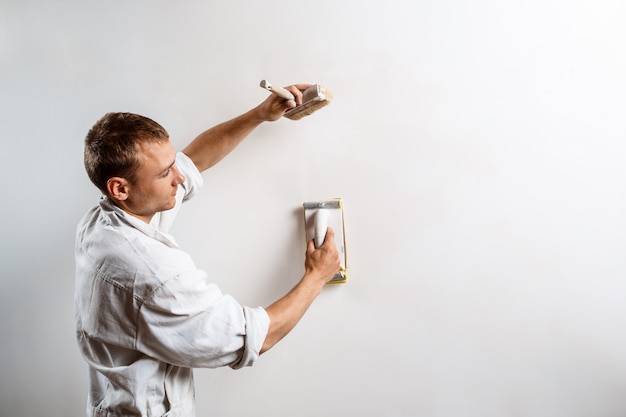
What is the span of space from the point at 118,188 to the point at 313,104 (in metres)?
0.47

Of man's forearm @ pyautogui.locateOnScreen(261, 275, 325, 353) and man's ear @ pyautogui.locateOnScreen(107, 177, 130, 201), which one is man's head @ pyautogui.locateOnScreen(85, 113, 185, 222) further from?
man's forearm @ pyautogui.locateOnScreen(261, 275, 325, 353)

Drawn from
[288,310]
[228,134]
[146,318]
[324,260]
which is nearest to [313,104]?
[228,134]

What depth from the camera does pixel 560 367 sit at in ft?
3.57

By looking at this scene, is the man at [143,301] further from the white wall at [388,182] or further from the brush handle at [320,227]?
the white wall at [388,182]

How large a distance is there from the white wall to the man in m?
0.28

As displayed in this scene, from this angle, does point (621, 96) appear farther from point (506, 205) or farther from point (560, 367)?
point (560, 367)

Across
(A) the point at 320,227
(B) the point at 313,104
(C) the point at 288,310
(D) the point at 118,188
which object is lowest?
(C) the point at 288,310

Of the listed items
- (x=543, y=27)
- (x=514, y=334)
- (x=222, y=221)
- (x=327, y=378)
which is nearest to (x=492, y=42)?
(x=543, y=27)

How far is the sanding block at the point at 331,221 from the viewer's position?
3.76 ft

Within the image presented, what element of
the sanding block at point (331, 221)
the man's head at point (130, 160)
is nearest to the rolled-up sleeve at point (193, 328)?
the man's head at point (130, 160)

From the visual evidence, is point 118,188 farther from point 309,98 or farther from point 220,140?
point 309,98

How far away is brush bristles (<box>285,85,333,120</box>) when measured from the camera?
1.04 meters

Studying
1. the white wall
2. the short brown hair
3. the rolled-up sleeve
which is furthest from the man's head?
the white wall

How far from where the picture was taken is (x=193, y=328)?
861mm
